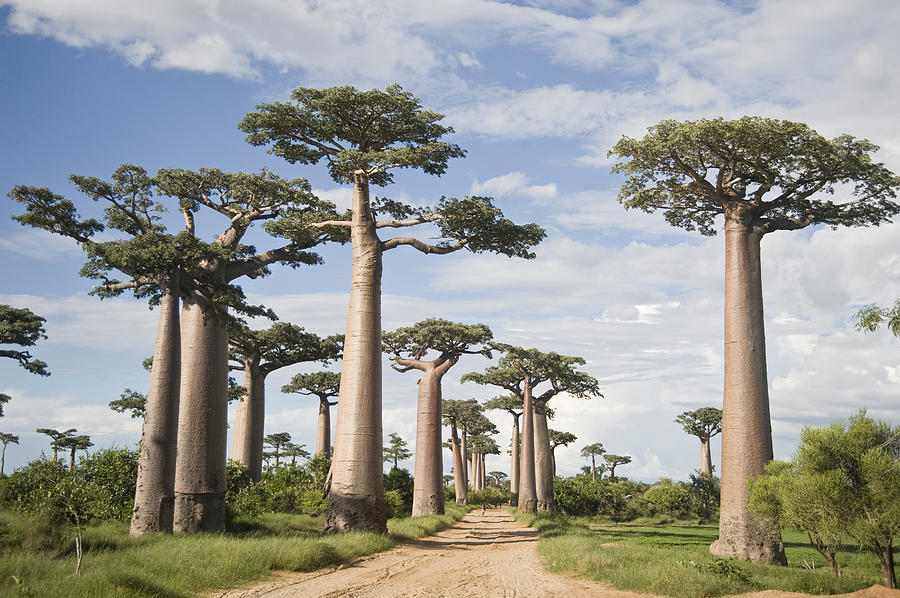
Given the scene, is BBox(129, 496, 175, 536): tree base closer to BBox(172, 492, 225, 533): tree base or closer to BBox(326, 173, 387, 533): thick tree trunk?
BBox(172, 492, 225, 533): tree base

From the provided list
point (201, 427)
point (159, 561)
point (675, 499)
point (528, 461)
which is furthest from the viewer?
point (675, 499)

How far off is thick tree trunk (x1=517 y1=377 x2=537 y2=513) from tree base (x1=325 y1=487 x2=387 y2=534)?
1819cm

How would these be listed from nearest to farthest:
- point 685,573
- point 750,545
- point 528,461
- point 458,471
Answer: point 685,573 < point 750,545 < point 528,461 < point 458,471

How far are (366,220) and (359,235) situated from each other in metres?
0.49

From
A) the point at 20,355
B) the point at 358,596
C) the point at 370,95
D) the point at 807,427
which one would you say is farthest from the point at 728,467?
the point at 20,355

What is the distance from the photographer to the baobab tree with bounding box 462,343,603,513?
34.0 metres

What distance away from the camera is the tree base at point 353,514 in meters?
16.2

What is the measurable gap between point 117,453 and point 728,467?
14.7 m

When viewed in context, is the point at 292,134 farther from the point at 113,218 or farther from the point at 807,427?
the point at 807,427

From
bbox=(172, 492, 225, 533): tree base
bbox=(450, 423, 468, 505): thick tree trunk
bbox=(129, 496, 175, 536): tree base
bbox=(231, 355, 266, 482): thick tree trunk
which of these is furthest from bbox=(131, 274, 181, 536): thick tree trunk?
bbox=(450, 423, 468, 505): thick tree trunk

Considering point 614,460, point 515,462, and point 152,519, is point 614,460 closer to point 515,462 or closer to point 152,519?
point 515,462

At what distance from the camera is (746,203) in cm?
1627

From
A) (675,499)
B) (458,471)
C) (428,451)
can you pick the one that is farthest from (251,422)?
(675,499)

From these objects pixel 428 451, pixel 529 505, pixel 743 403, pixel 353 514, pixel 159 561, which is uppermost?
pixel 743 403
